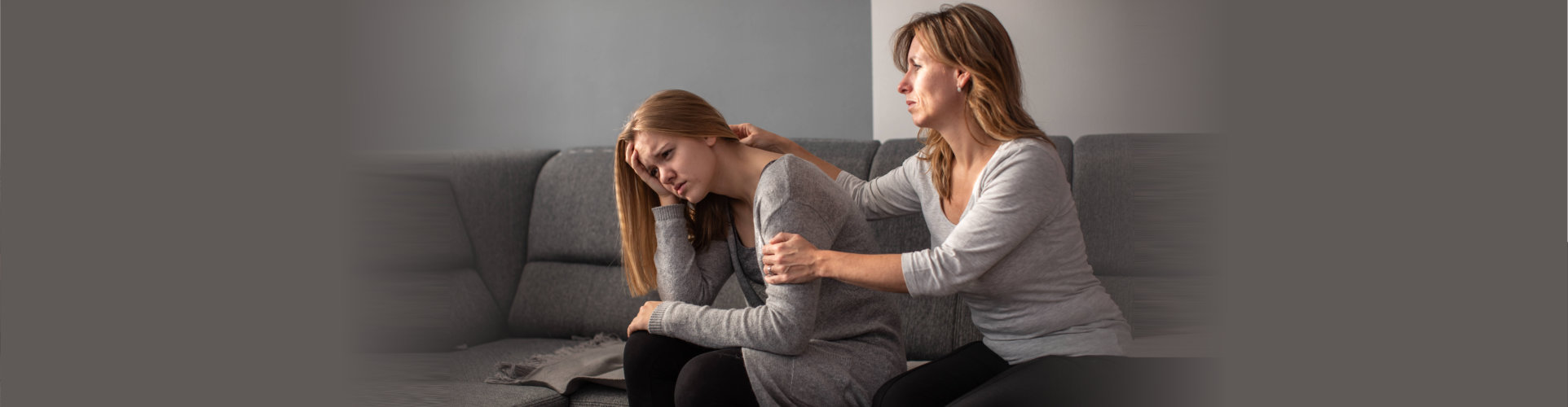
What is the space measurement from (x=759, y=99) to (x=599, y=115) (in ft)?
1.85

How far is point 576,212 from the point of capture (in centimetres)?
227

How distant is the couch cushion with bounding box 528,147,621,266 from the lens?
87.6 inches

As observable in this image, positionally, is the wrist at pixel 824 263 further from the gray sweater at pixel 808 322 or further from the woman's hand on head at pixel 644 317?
the woman's hand on head at pixel 644 317

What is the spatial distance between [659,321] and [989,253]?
1.53 feet

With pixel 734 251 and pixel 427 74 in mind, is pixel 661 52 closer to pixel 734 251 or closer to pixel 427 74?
pixel 734 251

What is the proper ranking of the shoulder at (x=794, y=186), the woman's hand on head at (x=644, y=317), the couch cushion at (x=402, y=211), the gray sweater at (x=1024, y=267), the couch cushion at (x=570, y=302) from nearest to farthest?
the couch cushion at (x=402, y=211), the gray sweater at (x=1024, y=267), the shoulder at (x=794, y=186), the woman's hand on head at (x=644, y=317), the couch cushion at (x=570, y=302)

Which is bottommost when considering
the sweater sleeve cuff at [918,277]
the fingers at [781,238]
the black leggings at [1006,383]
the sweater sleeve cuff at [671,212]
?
the black leggings at [1006,383]

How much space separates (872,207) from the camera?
5.36 ft

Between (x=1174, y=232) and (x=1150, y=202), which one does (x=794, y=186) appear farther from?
(x=1174, y=232)

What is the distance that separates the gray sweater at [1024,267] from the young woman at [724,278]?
152mm

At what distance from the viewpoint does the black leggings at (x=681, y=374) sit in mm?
1295

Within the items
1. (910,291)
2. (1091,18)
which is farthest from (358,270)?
(910,291)

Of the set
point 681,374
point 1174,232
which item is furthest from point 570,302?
point 1174,232

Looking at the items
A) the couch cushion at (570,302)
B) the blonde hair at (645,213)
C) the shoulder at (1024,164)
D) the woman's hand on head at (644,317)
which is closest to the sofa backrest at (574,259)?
the couch cushion at (570,302)
